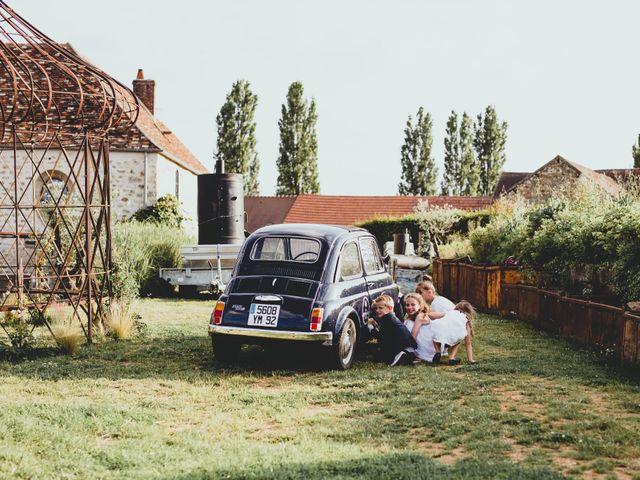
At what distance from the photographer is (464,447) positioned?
5.42 meters

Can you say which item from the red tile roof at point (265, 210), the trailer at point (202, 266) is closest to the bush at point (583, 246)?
the trailer at point (202, 266)

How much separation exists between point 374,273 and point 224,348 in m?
2.49

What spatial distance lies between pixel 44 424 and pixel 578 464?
4.17 metres

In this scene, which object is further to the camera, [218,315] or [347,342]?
[347,342]

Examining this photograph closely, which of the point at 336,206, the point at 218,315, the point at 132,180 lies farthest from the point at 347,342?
the point at 336,206

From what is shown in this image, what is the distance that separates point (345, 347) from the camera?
8.78 m

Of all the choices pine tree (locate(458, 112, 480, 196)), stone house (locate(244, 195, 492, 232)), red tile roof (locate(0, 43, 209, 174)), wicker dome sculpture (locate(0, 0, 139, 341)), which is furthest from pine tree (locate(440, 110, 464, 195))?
wicker dome sculpture (locate(0, 0, 139, 341))

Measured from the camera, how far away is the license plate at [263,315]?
841cm

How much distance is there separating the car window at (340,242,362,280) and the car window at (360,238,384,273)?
7.3 inches

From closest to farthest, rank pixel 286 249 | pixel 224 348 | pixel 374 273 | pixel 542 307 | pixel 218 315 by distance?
1. pixel 218 315
2. pixel 224 348
3. pixel 286 249
4. pixel 374 273
5. pixel 542 307

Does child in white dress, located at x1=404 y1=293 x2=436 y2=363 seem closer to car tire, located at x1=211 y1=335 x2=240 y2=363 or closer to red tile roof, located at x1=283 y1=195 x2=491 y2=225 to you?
car tire, located at x1=211 y1=335 x2=240 y2=363

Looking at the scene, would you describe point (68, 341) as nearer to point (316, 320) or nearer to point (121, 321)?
point (121, 321)

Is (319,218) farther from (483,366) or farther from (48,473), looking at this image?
(48,473)

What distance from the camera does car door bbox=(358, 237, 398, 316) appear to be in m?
9.86
